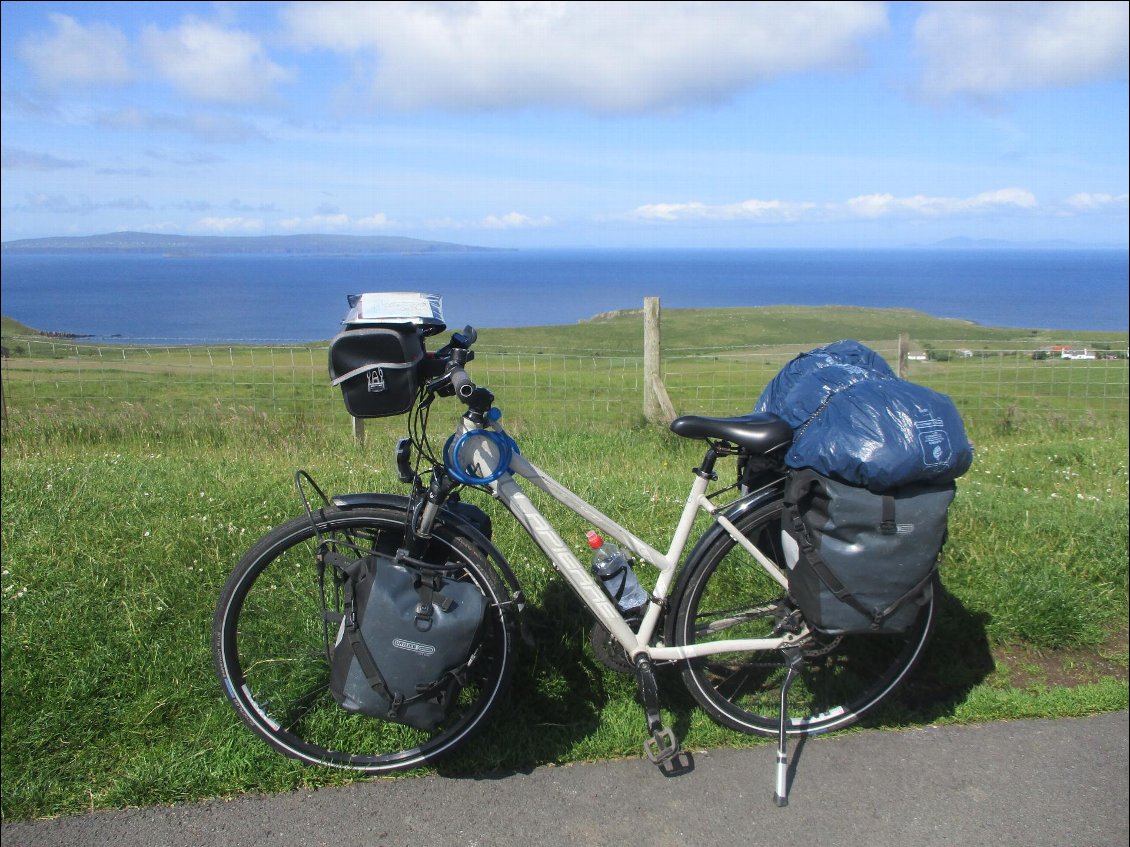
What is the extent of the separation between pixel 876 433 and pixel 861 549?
40 cm

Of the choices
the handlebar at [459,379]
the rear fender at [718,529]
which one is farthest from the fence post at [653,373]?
the handlebar at [459,379]

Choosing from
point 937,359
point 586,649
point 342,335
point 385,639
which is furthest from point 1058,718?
point 937,359

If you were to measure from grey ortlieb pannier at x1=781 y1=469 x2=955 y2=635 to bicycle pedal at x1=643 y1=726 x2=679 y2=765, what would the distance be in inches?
25.1

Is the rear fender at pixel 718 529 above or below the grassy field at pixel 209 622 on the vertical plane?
above

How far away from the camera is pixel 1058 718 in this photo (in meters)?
3.54

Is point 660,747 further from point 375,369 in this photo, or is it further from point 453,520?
point 375,369

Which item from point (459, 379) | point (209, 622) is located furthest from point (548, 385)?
point (459, 379)

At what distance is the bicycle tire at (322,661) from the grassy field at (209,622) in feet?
0.39

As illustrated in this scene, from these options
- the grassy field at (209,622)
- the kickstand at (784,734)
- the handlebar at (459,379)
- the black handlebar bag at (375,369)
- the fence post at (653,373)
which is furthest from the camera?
the fence post at (653,373)

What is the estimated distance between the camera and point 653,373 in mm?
10289

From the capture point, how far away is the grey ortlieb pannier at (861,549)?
291 centimetres

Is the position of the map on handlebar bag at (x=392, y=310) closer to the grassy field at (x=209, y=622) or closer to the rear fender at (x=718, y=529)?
the rear fender at (x=718, y=529)

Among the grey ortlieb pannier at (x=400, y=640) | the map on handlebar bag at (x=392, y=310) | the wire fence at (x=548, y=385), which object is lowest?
the wire fence at (x=548, y=385)

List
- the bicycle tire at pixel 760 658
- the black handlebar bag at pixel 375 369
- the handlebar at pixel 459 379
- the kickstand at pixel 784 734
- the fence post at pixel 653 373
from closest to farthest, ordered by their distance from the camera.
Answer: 1. the black handlebar bag at pixel 375 369
2. the handlebar at pixel 459 379
3. the kickstand at pixel 784 734
4. the bicycle tire at pixel 760 658
5. the fence post at pixel 653 373
